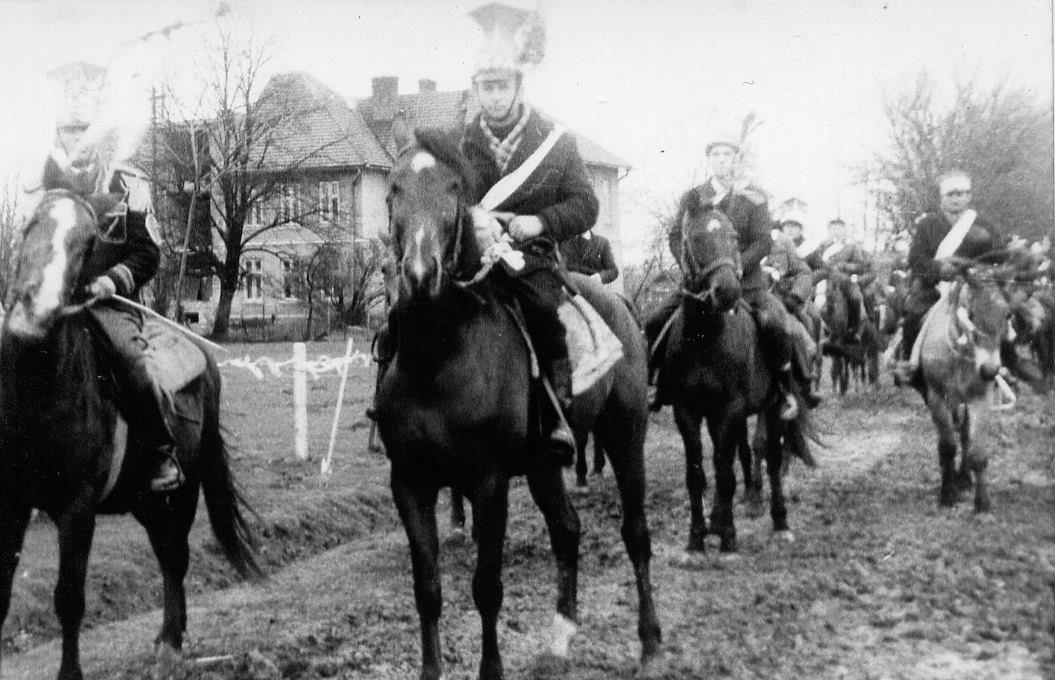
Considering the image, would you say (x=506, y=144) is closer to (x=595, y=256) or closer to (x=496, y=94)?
(x=496, y=94)

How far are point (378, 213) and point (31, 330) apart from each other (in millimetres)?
3337

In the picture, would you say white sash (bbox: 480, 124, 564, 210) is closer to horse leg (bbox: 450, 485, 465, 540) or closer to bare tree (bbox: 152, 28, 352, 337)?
bare tree (bbox: 152, 28, 352, 337)

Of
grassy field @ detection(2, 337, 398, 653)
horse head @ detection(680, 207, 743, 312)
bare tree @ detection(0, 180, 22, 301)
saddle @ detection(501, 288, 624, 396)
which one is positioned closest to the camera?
saddle @ detection(501, 288, 624, 396)

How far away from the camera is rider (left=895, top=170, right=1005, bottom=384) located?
794 cm

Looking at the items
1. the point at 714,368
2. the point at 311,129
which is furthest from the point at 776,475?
the point at 311,129

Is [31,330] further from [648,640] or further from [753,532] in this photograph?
[753,532]

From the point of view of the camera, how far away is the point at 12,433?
5.12 metres

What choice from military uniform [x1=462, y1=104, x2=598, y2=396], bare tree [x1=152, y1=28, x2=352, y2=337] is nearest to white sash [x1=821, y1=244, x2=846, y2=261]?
bare tree [x1=152, y1=28, x2=352, y2=337]

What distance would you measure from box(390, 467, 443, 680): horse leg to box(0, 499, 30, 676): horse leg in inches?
73.3

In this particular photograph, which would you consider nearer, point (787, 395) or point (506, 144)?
point (506, 144)

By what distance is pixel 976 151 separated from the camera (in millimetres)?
7551

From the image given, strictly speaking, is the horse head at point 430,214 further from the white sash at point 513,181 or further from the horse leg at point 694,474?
the horse leg at point 694,474

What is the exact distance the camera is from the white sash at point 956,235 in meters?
8.02

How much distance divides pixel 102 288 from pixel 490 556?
2.49 meters
